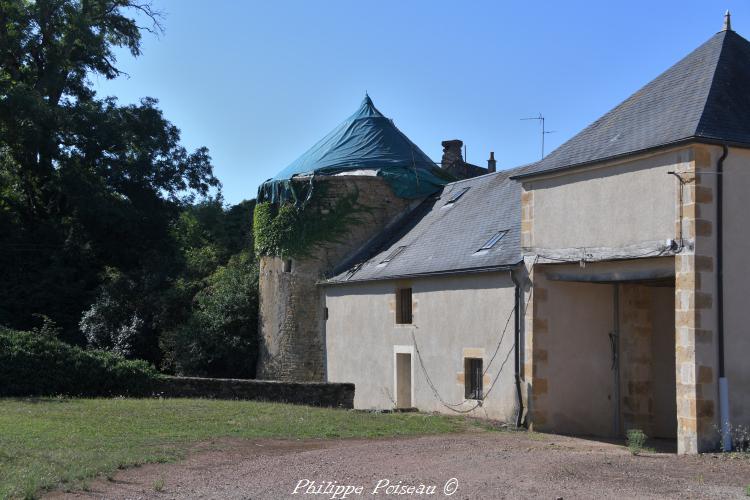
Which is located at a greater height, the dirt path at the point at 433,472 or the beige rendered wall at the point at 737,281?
the beige rendered wall at the point at 737,281

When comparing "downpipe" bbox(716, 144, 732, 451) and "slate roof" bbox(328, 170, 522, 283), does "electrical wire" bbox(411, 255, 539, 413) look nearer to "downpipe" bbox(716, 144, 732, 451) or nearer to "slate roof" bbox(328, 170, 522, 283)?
"slate roof" bbox(328, 170, 522, 283)

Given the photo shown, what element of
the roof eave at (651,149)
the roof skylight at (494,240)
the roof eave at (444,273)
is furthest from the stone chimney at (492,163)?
the roof eave at (651,149)

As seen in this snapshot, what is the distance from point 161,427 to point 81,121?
17.1 metres

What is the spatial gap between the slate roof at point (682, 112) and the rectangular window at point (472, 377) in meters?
4.31

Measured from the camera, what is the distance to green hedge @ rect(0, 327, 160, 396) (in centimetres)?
1766

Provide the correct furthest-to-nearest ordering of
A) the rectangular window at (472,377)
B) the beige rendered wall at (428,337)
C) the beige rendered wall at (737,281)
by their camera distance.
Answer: the rectangular window at (472,377) < the beige rendered wall at (428,337) < the beige rendered wall at (737,281)

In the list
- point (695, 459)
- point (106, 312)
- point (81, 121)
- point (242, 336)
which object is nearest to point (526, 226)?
point (695, 459)

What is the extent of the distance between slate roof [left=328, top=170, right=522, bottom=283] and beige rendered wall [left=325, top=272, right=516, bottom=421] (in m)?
0.33

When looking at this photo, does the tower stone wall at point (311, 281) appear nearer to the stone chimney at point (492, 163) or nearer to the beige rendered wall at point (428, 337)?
the beige rendered wall at point (428, 337)

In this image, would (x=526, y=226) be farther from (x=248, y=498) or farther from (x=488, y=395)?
(x=248, y=498)

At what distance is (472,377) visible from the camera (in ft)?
55.8

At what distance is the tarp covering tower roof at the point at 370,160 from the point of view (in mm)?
24469

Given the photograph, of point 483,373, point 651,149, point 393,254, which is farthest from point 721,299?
point 393,254

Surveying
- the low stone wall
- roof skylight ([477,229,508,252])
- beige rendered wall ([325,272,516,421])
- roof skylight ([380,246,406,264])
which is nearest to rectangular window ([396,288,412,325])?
beige rendered wall ([325,272,516,421])
